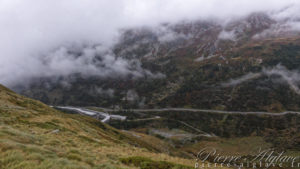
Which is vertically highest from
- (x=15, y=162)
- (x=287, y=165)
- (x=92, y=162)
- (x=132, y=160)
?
(x=15, y=162)

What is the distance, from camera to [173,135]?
530 feet

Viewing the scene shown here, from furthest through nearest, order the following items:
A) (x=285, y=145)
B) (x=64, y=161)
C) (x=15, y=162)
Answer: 1. (x=285, y=145)
2. (x=64, y=161)
3. (x=15, y=162)

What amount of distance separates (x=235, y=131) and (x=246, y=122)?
24.3 m

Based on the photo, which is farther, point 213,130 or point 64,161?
point 213,130

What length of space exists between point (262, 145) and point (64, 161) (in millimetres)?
151463

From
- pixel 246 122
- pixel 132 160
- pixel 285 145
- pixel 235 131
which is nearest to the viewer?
pixel 132 160

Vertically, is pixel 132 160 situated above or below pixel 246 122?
above

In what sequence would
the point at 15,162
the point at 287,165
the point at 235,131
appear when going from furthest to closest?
the point at 235,131
the point at 287,165
the point at 15,162

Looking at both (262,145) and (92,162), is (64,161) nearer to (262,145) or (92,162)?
(92,162)

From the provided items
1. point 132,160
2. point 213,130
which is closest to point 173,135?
point 213,130

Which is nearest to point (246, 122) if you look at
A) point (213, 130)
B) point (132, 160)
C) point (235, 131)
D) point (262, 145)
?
point (235, 131)

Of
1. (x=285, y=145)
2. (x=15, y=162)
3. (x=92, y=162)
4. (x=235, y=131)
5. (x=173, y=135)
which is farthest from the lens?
(x=235, y=131)

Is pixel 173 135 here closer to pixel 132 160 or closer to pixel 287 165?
pixel 287 165

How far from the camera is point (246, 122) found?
18538 cm
